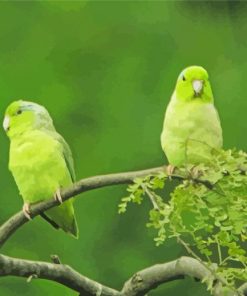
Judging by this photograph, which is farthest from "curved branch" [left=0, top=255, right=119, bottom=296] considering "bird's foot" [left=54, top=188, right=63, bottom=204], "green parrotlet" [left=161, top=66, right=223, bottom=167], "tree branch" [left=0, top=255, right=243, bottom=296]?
"green parrotlet" [left=161, top=66, right=223, bottom=167]

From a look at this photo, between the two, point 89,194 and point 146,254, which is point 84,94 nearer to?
point 89,194

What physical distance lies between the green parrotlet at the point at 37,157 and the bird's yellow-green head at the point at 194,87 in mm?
232

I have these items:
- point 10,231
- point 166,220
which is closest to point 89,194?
point 10,231

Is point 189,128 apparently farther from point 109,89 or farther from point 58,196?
point 109,89

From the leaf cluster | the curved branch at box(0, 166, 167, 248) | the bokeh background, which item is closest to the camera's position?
the leaf cluster

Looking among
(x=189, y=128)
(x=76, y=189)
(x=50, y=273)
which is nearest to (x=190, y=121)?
(x=189, y=128)

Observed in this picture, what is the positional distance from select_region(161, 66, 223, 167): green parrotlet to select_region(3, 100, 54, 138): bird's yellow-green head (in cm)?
22

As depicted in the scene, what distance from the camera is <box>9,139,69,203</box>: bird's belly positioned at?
4.46 ft

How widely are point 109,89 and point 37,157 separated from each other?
13.5 inches

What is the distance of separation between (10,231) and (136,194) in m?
0.30

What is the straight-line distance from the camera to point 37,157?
53.6 inches

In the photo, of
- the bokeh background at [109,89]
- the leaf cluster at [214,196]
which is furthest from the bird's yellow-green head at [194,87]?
the leaf cluster at [214,196]

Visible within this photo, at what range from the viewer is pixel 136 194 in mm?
1058

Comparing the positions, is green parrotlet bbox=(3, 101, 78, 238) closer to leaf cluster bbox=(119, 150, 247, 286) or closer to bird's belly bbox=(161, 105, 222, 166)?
bird's belly bbox=(161, 105, 222, 166)
